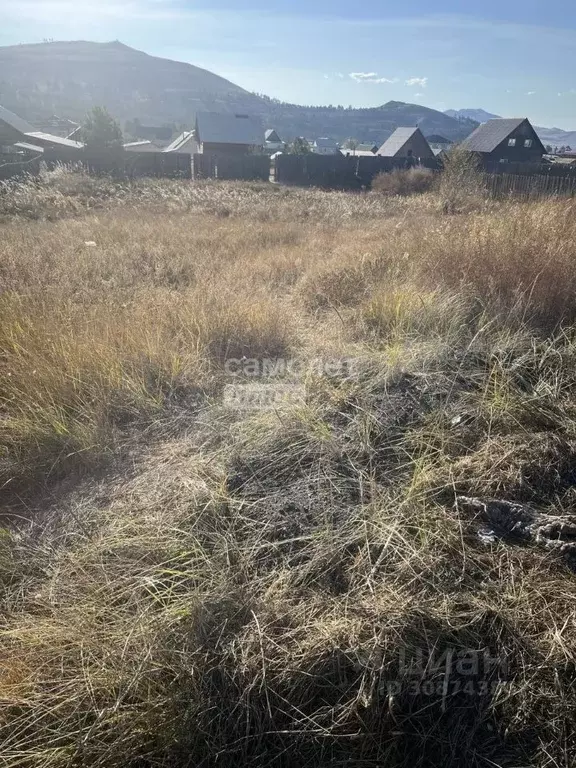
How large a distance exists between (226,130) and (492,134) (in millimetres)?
22645

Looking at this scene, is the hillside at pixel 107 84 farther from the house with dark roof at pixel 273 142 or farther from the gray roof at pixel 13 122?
the gray roof at pixel 13 122

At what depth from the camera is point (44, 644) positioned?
151 centimetres

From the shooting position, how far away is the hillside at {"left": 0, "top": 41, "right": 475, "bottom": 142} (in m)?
113

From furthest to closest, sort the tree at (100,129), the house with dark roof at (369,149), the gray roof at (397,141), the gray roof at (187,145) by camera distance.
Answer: the house with dark roof at (369,149) → the gray roof at (187,145) → the gray roof at (397,141) → the tree at (100,129)

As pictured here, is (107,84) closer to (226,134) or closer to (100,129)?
(226,134)

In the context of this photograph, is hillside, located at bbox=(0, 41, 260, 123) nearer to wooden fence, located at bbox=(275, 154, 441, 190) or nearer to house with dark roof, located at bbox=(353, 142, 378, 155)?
house with dark roof, located at bbox=(353, 142, 378, 155)

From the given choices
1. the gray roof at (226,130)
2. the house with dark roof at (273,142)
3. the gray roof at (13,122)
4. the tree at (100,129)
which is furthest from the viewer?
the house with dark roof at (273,142)

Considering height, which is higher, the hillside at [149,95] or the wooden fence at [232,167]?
the hillside at [149,95]

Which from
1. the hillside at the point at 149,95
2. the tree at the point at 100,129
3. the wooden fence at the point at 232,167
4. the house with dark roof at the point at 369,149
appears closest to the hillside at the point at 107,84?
the hillside at the point at 149,95

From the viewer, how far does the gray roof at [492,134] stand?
118 ft

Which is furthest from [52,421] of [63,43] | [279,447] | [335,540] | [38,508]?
[63,43]

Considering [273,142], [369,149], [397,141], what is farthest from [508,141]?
[273,142]

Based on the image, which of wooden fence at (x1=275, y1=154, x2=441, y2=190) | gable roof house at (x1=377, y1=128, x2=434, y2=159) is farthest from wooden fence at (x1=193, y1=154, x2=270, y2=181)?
gable roof house at (x1=377, y1=128, x2=434, y2=159)

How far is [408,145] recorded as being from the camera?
40.0 metres
